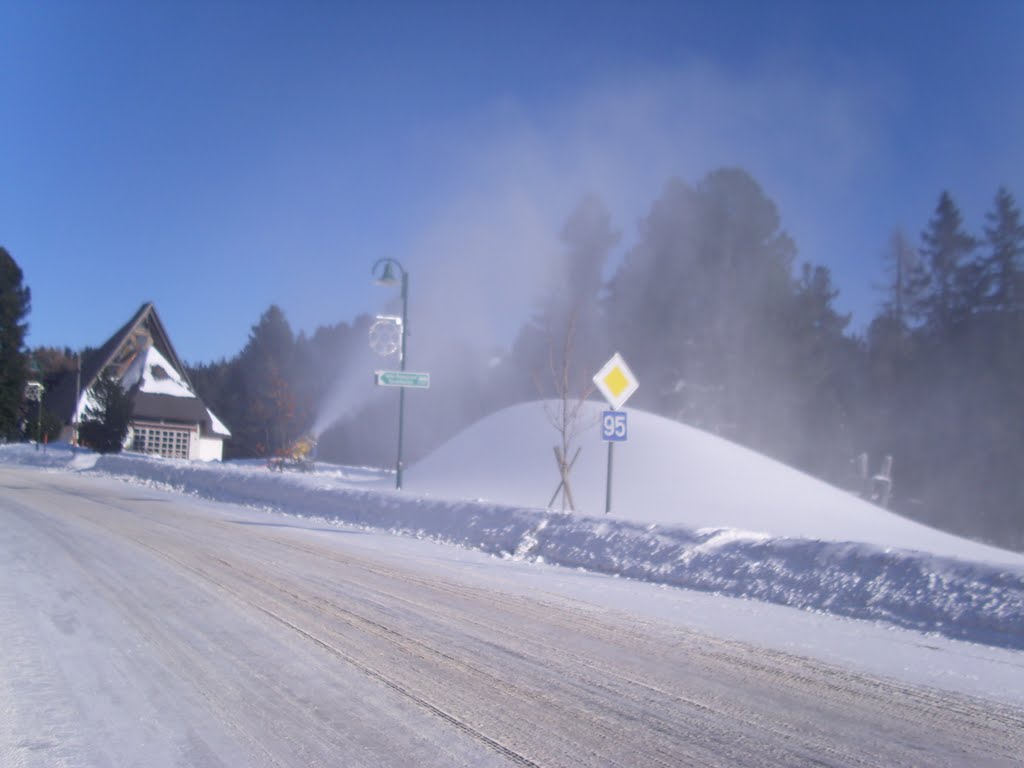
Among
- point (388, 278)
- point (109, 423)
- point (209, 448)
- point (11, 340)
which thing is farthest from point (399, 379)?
point (11, 340)

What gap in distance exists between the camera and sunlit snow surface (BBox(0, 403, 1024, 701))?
7574mm

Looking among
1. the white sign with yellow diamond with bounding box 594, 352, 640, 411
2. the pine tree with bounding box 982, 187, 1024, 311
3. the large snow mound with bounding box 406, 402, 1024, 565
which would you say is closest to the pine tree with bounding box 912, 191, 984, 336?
the pine tree with bounding box 982, 187, 1024, 311

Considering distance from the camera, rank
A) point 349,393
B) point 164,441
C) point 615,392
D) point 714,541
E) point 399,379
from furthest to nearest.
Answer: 1. point 349,393
2. point 164,441
3. point 399,379
4. point 615,392
5. point 714,541

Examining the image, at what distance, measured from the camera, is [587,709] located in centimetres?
517

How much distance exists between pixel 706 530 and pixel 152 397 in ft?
161

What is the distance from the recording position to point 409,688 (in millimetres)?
5555

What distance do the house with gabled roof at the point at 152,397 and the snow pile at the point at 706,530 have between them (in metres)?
23.0

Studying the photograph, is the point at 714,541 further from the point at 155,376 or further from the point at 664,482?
the point at 155,376

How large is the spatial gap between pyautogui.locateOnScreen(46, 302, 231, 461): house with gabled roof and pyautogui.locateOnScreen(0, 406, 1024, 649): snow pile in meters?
23.0

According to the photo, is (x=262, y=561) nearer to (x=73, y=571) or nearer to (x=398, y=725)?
(x=73, y=571)

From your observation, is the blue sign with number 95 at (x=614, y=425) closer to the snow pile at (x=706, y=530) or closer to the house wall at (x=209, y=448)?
the snow pile at (x=706, y=530)

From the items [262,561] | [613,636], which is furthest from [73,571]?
[613,636]

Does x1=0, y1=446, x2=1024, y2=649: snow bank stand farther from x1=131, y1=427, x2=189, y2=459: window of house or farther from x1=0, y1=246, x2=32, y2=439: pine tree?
x1=0, y1=246, x2=32, y2=439: pine tree

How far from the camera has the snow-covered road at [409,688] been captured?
14.9 ft
